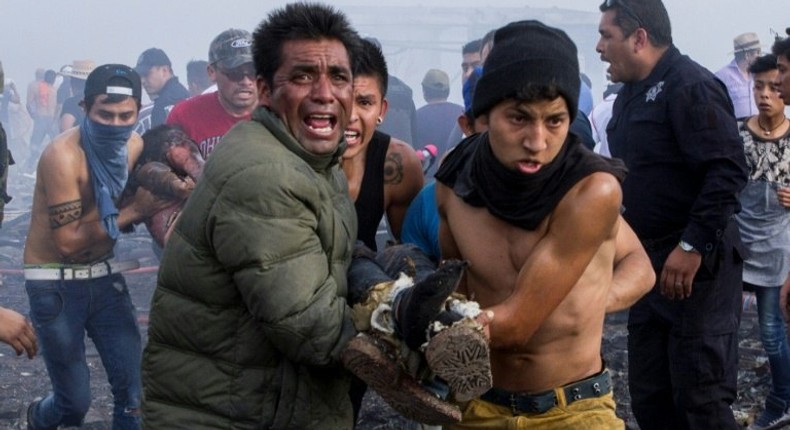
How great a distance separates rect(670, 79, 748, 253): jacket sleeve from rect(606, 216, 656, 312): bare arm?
4.94 feet

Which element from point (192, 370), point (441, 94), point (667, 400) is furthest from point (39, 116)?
point (192, 370)

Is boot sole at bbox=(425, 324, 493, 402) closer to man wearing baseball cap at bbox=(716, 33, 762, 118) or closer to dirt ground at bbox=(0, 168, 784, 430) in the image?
dirt ground at bbox=(0, 168, 784, 430)

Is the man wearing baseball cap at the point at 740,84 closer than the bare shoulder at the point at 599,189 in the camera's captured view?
No

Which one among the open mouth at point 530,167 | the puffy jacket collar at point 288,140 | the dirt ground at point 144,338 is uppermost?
the puffy jacket collar at point 288,140

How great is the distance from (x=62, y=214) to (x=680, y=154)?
3519mm

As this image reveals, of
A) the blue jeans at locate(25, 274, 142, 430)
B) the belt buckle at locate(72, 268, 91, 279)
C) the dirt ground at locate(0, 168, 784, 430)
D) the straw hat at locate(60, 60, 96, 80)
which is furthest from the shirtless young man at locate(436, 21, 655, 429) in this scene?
the straw hat at locate(60, 60, 96, 80)

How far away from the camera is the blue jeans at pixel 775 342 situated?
613 centimetres

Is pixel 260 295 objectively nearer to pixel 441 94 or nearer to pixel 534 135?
pixel 534 135

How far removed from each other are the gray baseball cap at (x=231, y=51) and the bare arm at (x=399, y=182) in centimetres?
282

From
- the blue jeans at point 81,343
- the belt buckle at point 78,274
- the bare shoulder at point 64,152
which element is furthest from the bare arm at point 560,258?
the bare shoulder at point 64,152

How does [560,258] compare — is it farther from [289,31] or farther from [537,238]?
[289,31]

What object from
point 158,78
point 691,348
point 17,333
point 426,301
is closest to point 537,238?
point 426,301

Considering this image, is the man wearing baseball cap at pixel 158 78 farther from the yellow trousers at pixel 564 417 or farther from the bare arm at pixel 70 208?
the yellow trousers at pixel 564 417

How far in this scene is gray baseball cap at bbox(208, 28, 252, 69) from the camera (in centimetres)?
683
